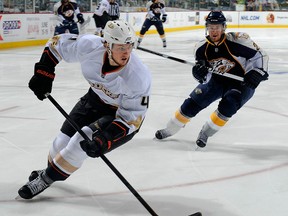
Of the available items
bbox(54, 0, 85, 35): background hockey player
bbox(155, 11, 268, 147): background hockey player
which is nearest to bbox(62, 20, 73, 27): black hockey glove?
bbox(54, 0, 85, 35): background hockey player

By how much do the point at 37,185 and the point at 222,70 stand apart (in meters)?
1.62

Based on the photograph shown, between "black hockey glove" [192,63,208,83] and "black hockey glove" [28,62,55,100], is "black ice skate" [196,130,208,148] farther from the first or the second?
"black hockey glove" [28,62,55,100]

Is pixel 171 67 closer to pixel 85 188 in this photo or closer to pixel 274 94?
pixel 274 94

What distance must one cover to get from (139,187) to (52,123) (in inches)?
67.2

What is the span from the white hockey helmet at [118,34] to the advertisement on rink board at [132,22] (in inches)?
321

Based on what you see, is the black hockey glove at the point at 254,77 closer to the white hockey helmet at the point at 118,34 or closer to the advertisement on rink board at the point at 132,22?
the white hockey helmet at the point at 118,34

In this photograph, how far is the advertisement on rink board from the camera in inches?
409

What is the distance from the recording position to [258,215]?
7.73 ft

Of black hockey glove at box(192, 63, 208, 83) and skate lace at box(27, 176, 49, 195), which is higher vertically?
black hockey glove at box(192, 63, 208, 83)

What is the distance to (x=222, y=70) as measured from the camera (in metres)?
3.59

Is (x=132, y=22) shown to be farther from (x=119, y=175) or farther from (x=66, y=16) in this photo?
(x=119, y=175)

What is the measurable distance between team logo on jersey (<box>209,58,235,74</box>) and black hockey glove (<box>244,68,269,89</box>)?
198 mm

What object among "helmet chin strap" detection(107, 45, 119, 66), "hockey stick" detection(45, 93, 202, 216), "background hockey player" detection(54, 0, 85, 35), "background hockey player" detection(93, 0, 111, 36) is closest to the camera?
"hockey stick" detection(45, 93, 202, 216)

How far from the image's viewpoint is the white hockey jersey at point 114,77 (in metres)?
2.38
